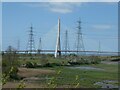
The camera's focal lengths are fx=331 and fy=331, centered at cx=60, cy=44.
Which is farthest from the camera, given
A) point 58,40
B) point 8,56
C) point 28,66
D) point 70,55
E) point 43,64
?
point 70,55

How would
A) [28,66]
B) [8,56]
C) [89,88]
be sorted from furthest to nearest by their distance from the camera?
1. [28,66]
2. [8,56]
3. [89,88]

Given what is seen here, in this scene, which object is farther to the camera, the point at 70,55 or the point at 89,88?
the point at 70,55

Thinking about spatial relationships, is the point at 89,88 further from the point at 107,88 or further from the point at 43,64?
the point at 43,64

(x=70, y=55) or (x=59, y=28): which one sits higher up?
(x=59, y=28)

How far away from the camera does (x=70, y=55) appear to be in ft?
159

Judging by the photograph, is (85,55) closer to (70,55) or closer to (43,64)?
(70,55)

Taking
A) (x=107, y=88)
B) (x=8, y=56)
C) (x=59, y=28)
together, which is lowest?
(x=107, y=88)

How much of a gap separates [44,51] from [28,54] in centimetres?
402

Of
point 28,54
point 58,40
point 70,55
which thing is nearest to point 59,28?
point 58,40

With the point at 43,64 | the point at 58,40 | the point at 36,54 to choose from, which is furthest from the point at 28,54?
the point at 43,64

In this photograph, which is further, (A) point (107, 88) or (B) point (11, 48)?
(B) point (11, 48)

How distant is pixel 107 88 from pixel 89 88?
87cm

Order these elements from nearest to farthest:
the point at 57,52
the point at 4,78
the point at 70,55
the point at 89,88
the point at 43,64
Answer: the point at 4,78
the point at 89,88
the point at 43,64
the point at 57,52
the point at 70,55

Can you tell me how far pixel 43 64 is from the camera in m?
26.3
